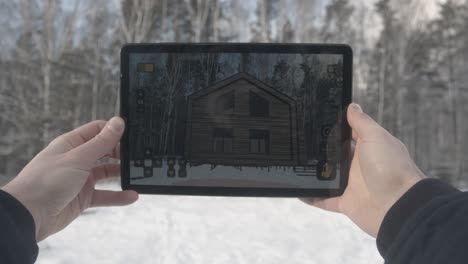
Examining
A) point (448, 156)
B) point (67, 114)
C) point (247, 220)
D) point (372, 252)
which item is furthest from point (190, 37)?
point (448, 156)

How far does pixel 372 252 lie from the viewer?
13.5ft

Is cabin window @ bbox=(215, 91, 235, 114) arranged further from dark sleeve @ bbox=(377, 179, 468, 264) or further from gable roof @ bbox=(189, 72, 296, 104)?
dark sleeve @ bbox=(377, 179, 468, 264)

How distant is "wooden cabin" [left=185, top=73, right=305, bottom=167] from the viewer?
161cm

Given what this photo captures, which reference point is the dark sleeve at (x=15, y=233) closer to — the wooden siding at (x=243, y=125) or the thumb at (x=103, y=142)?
the thumb at (x=103, y=142)

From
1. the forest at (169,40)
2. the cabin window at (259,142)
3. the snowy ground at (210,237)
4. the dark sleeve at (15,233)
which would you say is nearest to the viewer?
the dark sleeve at (15,233)

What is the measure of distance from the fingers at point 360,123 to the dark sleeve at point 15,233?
1.25 metres

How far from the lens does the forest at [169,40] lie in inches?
470

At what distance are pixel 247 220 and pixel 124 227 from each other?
5.65 ft

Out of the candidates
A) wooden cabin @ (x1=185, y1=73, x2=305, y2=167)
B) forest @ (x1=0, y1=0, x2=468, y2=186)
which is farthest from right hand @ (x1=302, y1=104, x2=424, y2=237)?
forest @ (x1=0, y1=0, x2=468, y2=186)

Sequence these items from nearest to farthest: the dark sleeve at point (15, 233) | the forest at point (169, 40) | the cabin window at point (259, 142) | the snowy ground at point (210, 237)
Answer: the dark sleeve at point (15, 233), the cabin window at point (259, 142), the snowy ground at point (210, 237), the forest at point (169, 40)

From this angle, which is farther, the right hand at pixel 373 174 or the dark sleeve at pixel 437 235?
the right hand at pixel 373 174

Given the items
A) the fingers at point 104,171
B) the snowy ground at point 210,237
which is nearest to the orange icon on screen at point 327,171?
the fingers at point 104,171

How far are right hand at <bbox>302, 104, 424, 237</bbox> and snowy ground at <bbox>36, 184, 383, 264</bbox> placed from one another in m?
2.37

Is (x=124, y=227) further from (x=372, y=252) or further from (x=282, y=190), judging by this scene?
(x=282, y=190)
